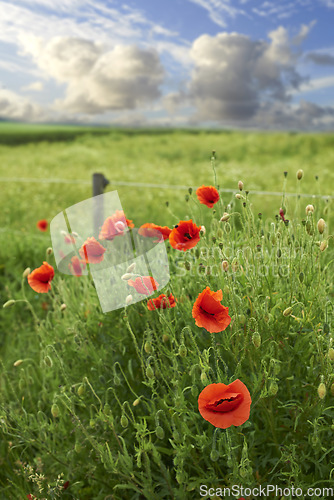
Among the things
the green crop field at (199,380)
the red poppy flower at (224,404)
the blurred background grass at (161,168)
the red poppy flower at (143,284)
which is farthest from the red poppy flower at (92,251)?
the blurred background grass at (161,168)

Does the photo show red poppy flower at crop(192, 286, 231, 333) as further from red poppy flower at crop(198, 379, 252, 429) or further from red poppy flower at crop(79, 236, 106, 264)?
red poppy flower at crop(79, 236, 106, 264)

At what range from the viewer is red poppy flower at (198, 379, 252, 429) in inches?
47.4

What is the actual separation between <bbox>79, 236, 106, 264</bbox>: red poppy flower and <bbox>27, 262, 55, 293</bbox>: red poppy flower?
149 mm

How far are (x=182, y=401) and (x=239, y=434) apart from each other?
0.83ft

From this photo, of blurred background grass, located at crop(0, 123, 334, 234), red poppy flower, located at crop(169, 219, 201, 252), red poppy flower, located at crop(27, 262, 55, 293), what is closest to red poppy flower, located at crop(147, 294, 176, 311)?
red poppy flower, located at crop(169, 219, 201, 252)

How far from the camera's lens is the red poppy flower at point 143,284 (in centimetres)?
158

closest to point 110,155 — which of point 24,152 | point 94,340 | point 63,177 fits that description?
point 63,177

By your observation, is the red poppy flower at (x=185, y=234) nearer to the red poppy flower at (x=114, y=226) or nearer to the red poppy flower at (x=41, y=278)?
the red poppy flower at (x=114, y=226)

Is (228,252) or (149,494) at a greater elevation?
(228,252)

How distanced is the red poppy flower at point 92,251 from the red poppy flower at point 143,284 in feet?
0.87

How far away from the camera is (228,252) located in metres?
1.76

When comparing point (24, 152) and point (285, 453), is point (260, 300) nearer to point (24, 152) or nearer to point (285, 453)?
point (285, 453)

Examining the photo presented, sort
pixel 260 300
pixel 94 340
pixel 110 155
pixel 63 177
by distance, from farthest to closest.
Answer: pixel 110 155
pixel 63 177
pixel 94 340
pixel 260 300

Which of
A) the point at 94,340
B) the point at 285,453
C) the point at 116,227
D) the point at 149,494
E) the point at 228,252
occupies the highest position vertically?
the point at 116,227
